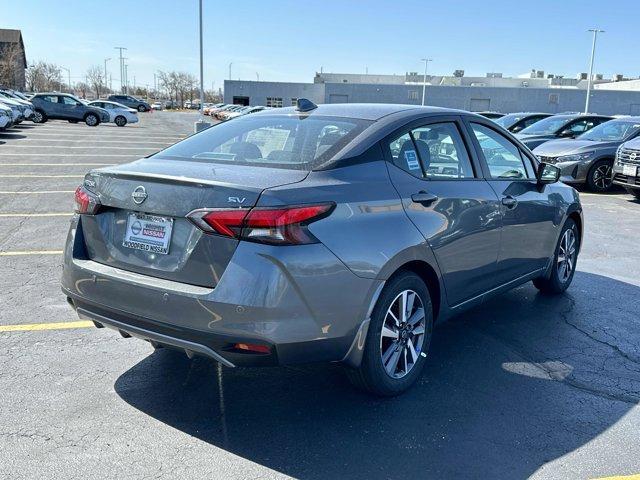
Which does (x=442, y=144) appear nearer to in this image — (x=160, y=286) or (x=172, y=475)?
(x=160, y=286)

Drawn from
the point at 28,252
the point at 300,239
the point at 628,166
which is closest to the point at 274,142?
the point at 300,239

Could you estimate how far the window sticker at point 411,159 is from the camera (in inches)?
146

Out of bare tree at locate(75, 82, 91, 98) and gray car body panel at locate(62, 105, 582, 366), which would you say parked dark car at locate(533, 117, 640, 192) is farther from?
bare tree at locate(75, 82, 91, 98)

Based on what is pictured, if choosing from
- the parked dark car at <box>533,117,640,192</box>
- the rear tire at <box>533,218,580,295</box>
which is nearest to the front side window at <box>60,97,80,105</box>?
the parked dark car at <box>533,117,640,192</box>

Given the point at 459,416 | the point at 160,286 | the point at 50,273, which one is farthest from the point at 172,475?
the point at 50,273

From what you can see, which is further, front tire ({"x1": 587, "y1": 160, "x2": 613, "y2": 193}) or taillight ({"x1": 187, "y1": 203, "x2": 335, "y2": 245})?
front tire ({"x1": 587, "y1": 160, "x2": 613, "y2": 193})

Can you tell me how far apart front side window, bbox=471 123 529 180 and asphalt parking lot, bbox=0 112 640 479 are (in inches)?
49.2

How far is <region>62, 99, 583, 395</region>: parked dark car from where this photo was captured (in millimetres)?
2863

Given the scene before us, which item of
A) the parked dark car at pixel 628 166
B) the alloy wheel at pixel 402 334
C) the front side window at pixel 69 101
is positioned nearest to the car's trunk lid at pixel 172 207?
the alloy wheel at pixel 402 334

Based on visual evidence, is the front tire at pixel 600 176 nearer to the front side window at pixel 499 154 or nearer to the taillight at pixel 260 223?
the front side window at pixel 499 154

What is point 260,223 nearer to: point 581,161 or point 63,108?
point 581,161

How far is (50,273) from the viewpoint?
19.2ft

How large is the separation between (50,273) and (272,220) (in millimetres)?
3879

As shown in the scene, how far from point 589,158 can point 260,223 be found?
11824 millimetres
